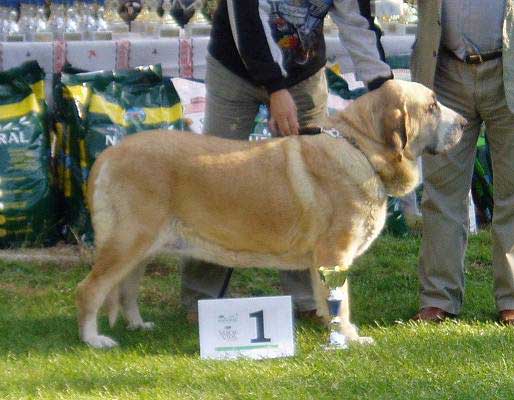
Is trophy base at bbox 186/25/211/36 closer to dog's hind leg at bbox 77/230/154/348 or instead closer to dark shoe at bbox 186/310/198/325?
dark shoe at bbox 186/310/198/325

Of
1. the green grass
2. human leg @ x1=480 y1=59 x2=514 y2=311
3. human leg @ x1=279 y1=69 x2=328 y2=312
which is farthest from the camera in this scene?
human leg @ x1=279 y1=69 x2=328 y2=312

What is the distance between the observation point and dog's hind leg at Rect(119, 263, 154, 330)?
16.6 feet

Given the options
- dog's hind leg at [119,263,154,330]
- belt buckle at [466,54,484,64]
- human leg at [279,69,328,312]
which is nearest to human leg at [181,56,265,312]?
human leg at [279,69,328,312]

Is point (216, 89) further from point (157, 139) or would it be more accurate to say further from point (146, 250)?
point (146, 250)

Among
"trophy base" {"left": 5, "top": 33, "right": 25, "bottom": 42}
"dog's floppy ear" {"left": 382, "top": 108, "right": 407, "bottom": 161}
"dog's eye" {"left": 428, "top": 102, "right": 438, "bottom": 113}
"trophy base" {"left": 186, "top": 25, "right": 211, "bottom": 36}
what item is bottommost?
"trophy base" {"left": 5, "top": 33, "right": 25, "bottom": 42}

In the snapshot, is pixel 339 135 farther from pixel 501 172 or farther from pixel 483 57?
pixel 501 172

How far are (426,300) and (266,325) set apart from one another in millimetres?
1119

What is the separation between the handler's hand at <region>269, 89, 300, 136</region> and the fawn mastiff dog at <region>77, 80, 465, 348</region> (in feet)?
0.43

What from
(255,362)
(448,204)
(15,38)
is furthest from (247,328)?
(15,38)

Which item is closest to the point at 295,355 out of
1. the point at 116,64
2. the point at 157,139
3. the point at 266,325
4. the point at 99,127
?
the point at 266,325

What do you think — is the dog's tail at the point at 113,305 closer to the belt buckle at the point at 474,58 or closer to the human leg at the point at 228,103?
the human leg at the point at 228,103

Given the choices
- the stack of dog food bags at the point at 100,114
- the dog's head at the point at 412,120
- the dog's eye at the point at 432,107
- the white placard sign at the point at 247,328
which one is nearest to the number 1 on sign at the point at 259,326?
the white placard sign at the point at 247,328

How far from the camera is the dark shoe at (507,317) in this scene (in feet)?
16.8

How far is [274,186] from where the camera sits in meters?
4.61
